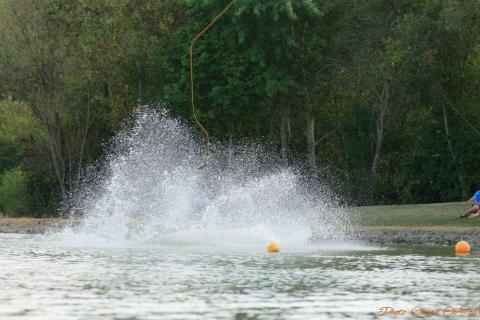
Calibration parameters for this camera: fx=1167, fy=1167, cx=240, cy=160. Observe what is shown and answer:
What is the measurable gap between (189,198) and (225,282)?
1990 centimetres

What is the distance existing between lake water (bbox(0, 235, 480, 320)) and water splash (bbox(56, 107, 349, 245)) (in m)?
4.26

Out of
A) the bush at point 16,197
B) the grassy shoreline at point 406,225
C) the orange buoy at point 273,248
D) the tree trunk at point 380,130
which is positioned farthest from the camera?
the bush at point 16,197

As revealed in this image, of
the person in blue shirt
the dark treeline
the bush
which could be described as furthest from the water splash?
the person in blue shirt

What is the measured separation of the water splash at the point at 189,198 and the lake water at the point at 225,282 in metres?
4.26

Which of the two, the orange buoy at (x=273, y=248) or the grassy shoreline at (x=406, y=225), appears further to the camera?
the grassy shoreline at (x=406, y=225)

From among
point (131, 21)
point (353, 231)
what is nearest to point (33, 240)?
point (353, 231)

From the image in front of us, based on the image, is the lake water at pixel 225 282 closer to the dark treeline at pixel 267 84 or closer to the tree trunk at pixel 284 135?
the dark treeline at pixel 267 84

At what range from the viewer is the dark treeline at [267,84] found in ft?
180

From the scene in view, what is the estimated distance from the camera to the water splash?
38.8m

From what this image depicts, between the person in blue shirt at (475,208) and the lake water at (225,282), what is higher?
the person in blue shirt at (475,208)

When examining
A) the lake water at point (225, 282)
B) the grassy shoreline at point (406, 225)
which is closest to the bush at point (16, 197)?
the grassy shoreline at point (406, 225)

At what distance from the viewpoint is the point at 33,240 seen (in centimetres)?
3975

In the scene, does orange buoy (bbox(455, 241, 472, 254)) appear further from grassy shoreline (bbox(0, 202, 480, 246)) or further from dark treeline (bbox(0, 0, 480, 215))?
dark treeline (bbox(0, 0, 480, 215))

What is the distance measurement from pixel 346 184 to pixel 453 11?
14.0 meters
